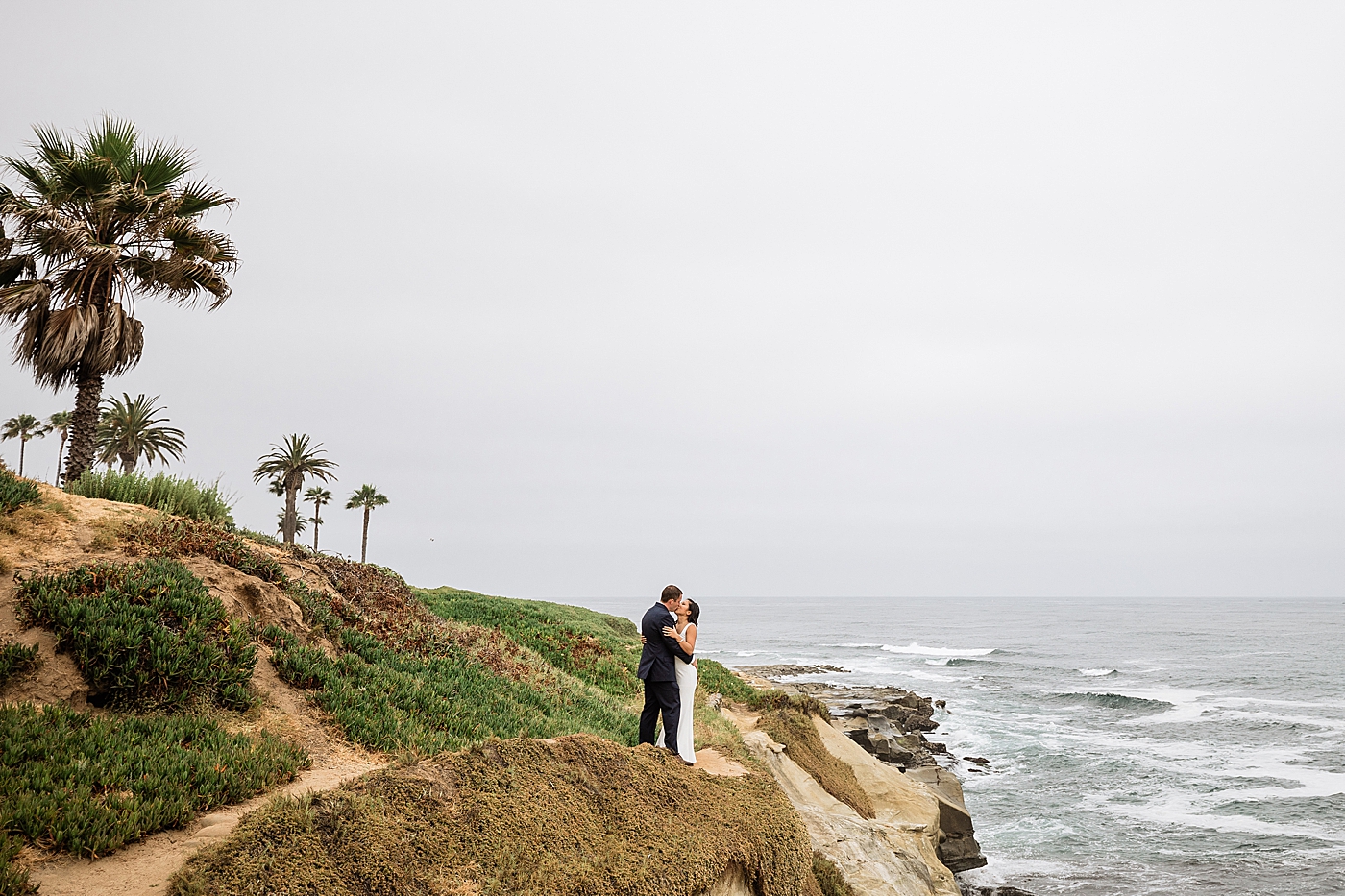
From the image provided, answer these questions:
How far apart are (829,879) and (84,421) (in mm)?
14883

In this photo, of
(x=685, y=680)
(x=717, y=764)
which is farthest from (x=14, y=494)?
(x=717, y=764)

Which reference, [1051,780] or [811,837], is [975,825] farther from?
[811,837]

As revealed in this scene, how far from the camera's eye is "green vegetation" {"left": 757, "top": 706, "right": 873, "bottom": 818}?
1519 centimetres

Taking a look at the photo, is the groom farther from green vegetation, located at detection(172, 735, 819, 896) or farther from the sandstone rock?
the sandstone rock

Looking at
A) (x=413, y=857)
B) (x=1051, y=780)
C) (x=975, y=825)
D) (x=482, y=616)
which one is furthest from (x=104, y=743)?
(x=1051, y=780)

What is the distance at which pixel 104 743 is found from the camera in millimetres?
6152

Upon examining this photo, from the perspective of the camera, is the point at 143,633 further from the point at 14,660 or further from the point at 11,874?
the point at 11,874

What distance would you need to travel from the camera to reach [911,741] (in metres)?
29.1

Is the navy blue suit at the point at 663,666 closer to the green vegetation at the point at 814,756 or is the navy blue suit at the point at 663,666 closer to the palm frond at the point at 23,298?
the green vegetation at the point at 814,756

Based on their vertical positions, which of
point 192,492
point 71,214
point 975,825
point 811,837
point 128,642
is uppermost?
point 71,214

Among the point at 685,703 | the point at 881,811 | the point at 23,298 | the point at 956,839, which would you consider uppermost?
the point at 23,298

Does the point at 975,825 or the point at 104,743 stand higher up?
the point at 104,743

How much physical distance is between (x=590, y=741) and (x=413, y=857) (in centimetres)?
289

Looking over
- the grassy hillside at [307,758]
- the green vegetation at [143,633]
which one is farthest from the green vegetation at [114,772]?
the green vegetation at [143,633]
